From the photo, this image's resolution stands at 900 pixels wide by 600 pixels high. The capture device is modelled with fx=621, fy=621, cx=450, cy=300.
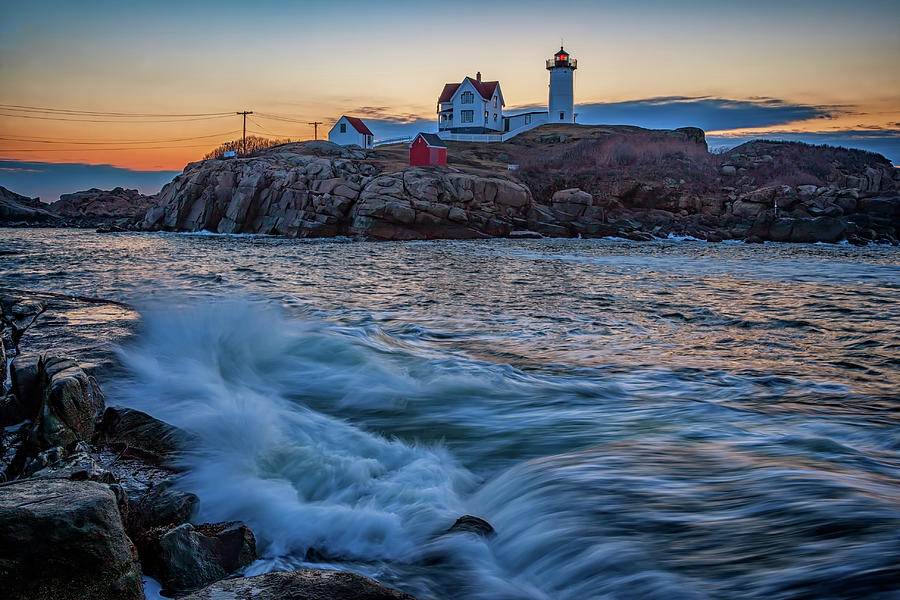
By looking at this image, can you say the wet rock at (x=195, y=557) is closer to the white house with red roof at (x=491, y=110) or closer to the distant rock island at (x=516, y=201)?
the distant rock island at (x=516, y=201)

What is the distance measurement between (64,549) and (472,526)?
222 centimetres

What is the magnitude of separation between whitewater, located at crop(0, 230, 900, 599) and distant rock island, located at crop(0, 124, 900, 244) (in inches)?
1029

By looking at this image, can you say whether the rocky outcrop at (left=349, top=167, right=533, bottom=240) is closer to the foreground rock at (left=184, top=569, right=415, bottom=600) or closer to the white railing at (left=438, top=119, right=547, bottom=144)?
the white railing at (left=438, top=119, right=547, bottom=144)

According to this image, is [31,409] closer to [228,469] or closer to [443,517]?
[228,469]

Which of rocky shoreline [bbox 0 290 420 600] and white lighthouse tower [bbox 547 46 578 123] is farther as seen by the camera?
white lighthouse tower [bbox 547 46 578 123]

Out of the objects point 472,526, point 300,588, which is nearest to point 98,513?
point 300,588

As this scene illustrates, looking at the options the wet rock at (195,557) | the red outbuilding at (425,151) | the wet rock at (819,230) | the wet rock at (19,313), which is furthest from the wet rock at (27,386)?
the red outbuilding at (425,151)

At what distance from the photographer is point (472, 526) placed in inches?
149

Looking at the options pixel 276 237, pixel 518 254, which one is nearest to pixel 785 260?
pixel 518 254

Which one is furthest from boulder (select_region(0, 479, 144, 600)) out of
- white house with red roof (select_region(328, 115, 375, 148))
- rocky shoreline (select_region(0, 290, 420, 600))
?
white house with red roof (select_region(328, 115, 375, 148))

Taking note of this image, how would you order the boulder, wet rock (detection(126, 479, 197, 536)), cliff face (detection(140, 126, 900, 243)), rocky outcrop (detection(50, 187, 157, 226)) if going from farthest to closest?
rocky outcrop (detection(50, 187, 157, 226))
cliff face (detection(140, 126, 900, 243))
wet rock (detection(126, 479, 197, 536))
the boulder

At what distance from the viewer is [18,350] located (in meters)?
5.88

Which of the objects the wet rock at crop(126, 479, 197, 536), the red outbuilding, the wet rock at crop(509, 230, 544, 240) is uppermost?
the red outbuilding

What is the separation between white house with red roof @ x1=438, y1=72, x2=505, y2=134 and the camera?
2852 inches
